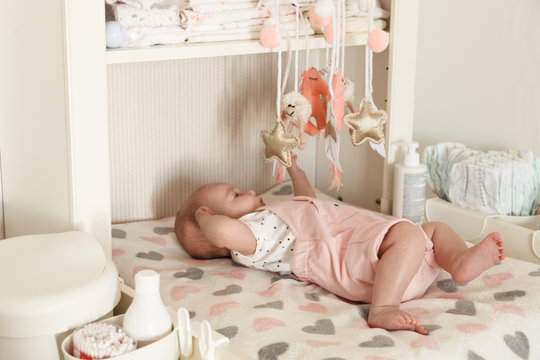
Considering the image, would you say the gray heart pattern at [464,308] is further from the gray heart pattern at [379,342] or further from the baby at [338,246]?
the gray heart pattern at [379,342]

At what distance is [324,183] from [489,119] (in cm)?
47

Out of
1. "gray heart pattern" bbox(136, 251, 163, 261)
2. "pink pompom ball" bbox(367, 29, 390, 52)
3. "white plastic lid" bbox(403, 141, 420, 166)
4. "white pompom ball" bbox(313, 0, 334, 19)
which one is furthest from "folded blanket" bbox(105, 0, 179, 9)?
"white plastic lid" bbox(403, 141, 420, 166)

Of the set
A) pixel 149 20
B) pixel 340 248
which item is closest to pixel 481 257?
pixel 340 248

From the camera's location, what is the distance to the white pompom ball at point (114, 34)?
1251mm

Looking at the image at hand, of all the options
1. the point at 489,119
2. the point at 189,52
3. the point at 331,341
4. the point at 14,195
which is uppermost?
the point at 189,52

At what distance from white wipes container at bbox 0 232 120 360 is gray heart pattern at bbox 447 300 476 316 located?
58cm

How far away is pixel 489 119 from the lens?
5.79 ft

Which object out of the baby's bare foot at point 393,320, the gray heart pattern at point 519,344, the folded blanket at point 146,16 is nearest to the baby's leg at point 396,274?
the baby's bare foot at point 393,320

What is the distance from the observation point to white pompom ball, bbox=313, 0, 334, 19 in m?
1.41

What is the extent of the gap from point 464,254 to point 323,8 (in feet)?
1.76

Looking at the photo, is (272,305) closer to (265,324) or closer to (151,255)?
(265,324)

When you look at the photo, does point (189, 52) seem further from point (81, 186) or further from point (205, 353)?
point (205, 353)

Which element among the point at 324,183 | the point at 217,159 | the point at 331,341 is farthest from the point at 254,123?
the point at 331,341

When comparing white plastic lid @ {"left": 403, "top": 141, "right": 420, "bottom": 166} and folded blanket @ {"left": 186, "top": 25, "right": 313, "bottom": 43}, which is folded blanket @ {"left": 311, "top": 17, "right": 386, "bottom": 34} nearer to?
folded blanket @ {"left": 186, "top": 25, "right": 313, "bottom": 43}
